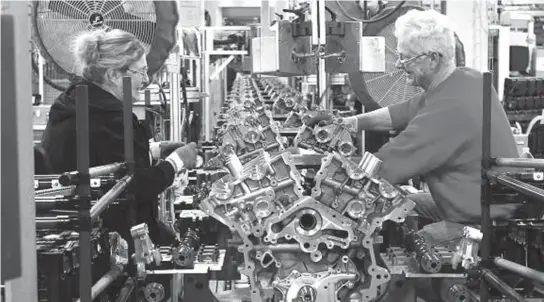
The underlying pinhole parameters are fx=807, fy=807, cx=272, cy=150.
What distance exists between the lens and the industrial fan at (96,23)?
4.48 m

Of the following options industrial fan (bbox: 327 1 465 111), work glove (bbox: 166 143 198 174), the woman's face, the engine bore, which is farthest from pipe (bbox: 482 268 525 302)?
industrial fan (bbox: 327 1 465 111)

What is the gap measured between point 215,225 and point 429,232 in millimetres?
999

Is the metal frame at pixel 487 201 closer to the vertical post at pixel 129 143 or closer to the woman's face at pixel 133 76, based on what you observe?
the vertical post at pixel 129 143

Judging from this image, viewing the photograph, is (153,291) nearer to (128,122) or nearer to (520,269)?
(128,122)

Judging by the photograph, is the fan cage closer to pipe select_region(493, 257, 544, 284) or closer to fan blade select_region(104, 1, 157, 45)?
fan blade select_region(104, 1, 157, 45)

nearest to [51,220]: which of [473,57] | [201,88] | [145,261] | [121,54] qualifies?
[145,261]

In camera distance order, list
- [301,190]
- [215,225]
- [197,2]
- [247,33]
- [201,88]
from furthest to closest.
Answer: [247,33] < [201,88] < [197,2] < [215,225] < [301,190]

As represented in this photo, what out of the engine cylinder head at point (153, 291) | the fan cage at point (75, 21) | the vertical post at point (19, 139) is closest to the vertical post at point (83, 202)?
the vertical post at point (19, 139)

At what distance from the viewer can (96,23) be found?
4.50m

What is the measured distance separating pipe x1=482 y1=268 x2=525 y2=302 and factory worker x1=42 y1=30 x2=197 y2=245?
153 cm

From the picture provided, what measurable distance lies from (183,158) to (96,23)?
0.99m

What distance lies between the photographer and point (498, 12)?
29.9 feet

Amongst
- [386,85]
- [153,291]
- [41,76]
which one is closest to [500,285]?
[153,291]

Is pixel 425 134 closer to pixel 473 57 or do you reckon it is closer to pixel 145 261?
pixel 145 261
